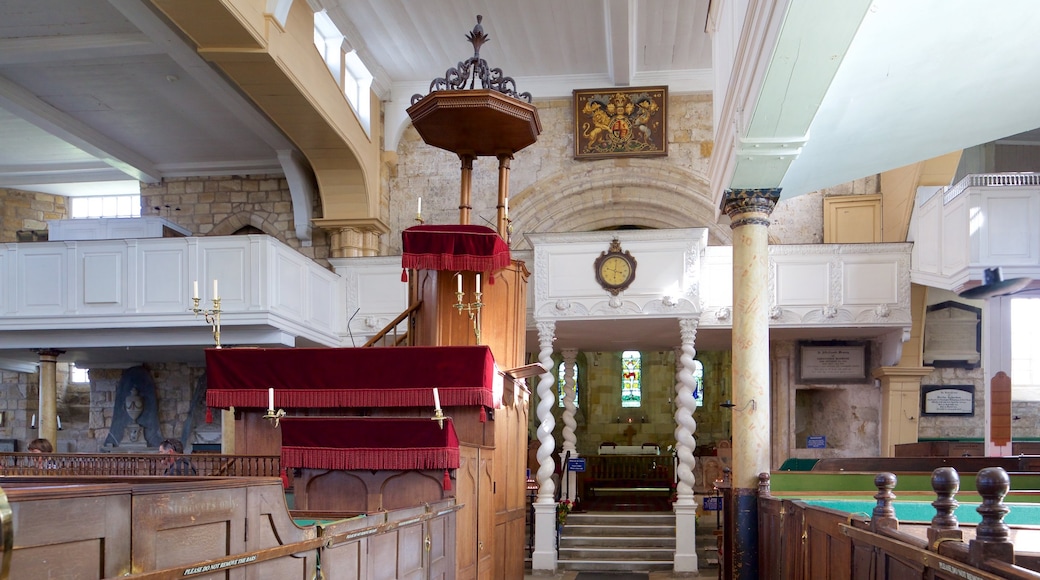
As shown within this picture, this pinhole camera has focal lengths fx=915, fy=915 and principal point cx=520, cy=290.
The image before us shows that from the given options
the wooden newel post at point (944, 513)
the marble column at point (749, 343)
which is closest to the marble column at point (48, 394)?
the marble column at point (749, 343)

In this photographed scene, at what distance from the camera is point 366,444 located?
212 inches

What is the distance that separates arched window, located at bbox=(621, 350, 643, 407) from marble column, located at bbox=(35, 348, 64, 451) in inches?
466

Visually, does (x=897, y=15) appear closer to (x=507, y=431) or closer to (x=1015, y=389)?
(x=507, y=431)

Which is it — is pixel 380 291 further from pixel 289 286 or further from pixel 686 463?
pixel 686 463

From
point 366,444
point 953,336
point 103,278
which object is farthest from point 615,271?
point 366,444

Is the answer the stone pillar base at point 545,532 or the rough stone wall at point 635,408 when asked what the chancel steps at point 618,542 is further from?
the rough stone wall at point 635,408

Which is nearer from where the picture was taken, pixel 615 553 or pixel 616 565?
pixel 616 565

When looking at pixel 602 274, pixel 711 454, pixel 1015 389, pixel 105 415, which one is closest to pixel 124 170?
pixel 105 415

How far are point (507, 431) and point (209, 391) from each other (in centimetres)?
241

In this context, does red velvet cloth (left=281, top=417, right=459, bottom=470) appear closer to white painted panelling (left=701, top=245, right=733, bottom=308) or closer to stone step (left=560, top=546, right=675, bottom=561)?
stone step (left=560, top=546, right=675, bottom=561)

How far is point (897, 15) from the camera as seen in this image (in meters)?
5.48

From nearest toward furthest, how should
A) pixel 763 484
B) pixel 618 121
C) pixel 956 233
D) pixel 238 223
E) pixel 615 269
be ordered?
pixel 763 484 < pixel 956 233 < pixel 615 269 < pixel 618 121 < pixel 238 223

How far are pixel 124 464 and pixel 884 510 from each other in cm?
558

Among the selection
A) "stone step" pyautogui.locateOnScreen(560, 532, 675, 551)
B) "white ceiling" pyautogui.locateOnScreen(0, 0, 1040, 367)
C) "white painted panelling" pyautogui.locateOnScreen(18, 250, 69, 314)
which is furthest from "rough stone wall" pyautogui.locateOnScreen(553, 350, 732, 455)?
"white painted panelling" pyautogui.locateOnScreen(18, 250, 69, 314)
